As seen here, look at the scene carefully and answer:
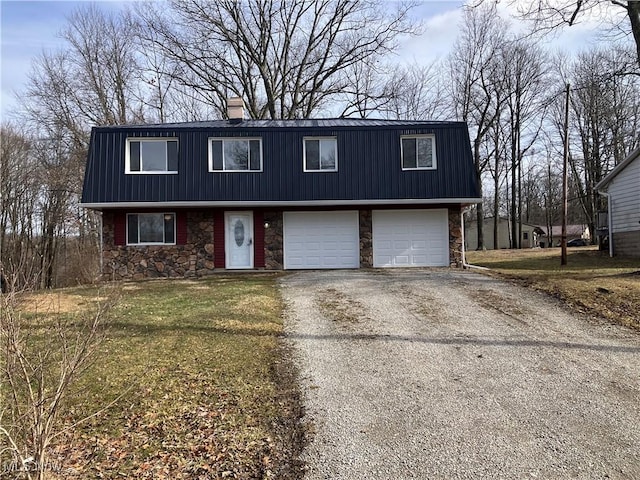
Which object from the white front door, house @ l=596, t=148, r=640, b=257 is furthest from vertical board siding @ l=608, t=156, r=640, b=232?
the white front door

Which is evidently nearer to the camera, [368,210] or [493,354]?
[493,354]

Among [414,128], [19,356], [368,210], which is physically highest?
[414,128]

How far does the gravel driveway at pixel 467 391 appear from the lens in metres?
3.31

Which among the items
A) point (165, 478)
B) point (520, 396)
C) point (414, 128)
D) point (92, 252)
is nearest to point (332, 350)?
point (520, 396)

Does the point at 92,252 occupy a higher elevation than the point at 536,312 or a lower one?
higher

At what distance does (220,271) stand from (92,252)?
6.39 metres

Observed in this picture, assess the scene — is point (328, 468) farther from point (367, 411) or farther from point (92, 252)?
point (92, 252)

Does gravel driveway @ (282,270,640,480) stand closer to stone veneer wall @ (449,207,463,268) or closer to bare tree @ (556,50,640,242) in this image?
stone veneer wall @ (449,207,463,268)

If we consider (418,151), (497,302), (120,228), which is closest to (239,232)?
(120,228)

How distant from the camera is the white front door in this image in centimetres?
1492

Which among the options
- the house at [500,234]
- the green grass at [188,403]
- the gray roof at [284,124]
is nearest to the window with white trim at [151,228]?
the gray roof at [284,124]

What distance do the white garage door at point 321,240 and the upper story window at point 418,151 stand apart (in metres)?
2.47

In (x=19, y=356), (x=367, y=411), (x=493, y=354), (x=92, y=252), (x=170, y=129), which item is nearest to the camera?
(x=19, y=356)

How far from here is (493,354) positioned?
574cm
